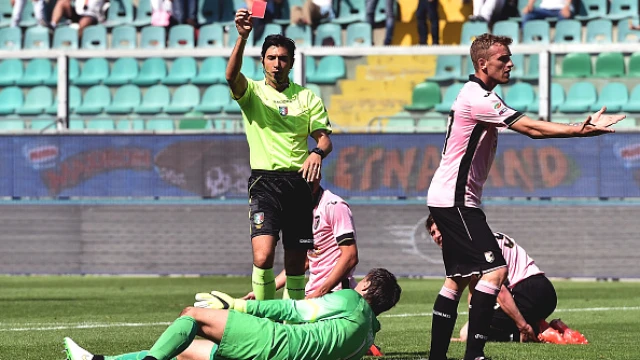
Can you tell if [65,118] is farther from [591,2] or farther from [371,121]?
[591,2]

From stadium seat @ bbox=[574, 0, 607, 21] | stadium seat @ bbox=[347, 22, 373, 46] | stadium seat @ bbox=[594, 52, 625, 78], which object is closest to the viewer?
stadium seat @ bbox=[594, 52, 625, 78]

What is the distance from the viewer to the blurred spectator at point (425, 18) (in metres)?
22.0

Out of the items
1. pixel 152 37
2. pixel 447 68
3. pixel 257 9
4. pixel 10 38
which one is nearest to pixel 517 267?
pixel 257 9

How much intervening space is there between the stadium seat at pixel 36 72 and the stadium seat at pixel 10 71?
1.15 ft

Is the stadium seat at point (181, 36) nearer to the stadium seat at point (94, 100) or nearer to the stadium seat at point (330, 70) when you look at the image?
the stadium seat at point (94, 100)

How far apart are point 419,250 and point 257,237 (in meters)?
9.99

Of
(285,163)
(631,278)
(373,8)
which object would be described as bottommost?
(631,278)

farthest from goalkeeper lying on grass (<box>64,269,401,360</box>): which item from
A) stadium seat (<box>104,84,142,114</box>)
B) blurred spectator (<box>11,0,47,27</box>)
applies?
blurred spectator (<box>11,0,47,27</box>)

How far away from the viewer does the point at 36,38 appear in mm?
24641

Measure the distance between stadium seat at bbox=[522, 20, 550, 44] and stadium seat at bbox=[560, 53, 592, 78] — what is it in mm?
2722

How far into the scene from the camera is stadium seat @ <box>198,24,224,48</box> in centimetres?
2334

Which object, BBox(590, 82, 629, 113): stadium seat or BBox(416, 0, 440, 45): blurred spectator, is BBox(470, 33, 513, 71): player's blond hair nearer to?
BBox(590, 82, 629, 113): stadium seat

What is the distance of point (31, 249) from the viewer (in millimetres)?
19859

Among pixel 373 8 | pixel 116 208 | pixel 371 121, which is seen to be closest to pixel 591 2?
pixel 373 8
